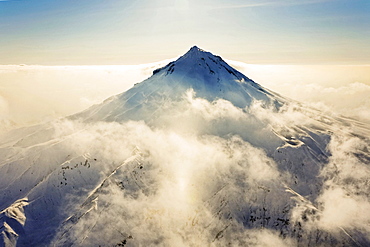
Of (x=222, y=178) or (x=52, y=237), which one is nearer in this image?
(x=52, y=237)

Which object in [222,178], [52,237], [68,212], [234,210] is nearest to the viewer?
[52,237]

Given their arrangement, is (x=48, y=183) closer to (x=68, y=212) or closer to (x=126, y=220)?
(x=68, y=212)

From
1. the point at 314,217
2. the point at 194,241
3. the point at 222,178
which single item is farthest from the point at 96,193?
the point at 314,217

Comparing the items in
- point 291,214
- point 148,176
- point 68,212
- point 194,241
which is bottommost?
point 194,241

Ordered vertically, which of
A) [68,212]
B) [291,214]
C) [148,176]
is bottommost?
[291,214]

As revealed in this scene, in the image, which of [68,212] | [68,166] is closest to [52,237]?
[68,212]

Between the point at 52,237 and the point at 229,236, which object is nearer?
the point at 52,237

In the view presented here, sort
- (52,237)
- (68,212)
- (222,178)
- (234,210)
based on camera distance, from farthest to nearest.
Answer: (222,178) < (234,210) < (68,212) < (52,237)

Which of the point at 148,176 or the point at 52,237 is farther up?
the point at 148,176

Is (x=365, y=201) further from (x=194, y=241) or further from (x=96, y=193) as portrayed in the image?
(x=96, y=193)
